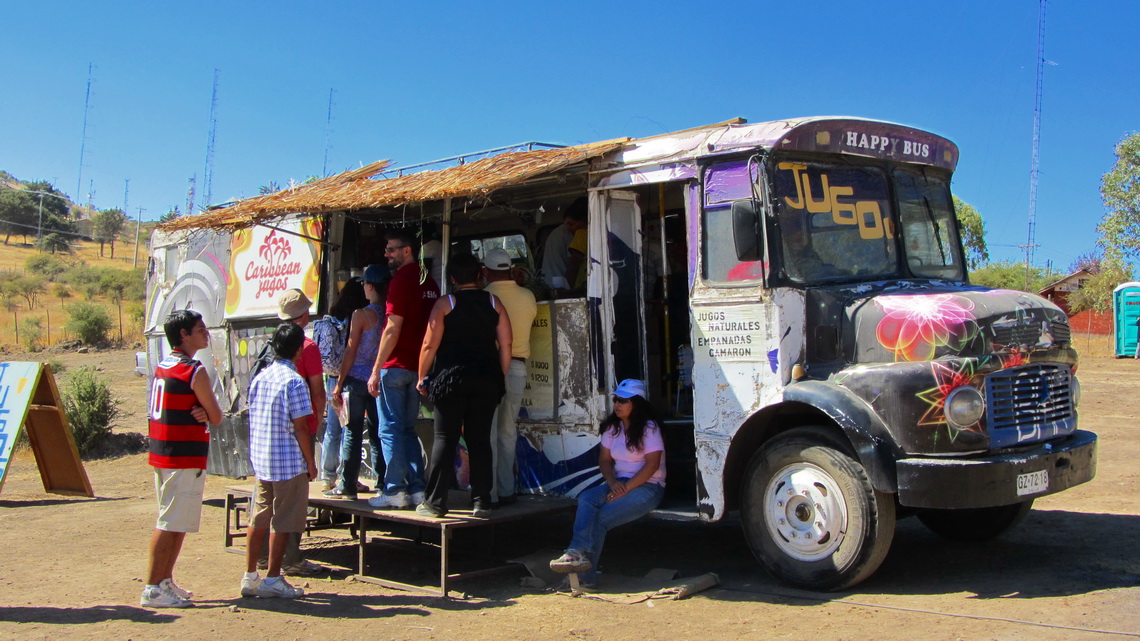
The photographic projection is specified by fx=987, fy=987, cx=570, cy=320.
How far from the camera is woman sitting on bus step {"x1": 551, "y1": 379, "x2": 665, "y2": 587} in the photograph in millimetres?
6422

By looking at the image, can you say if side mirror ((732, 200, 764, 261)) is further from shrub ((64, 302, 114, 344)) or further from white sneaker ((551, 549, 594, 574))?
shrub ((64, 302, 114, 344))

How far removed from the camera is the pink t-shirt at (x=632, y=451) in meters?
6.52

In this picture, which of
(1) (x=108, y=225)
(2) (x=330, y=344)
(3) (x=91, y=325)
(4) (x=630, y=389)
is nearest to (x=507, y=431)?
(4) (x=630, y=389)

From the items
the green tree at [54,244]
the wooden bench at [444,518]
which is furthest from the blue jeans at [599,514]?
the green tree at [54,244]

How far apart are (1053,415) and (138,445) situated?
1286cm

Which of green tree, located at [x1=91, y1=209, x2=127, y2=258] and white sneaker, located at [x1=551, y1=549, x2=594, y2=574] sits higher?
green tree, located at [x1=91, y1=209, x2=127, y2=258]

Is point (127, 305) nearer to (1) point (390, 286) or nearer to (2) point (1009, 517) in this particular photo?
(1) point (390, 286)

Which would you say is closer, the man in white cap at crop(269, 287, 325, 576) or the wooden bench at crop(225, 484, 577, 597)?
the wooden bench at crop(225, 484, 577, 597)

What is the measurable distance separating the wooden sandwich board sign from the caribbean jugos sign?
2.38 meters

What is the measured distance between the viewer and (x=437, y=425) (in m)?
6.68

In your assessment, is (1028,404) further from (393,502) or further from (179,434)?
(179,434)

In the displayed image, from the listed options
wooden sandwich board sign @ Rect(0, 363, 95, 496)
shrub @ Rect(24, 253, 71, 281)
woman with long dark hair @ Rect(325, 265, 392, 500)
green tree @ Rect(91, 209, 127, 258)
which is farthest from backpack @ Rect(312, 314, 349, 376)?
green tree @ Rect(91, 209, 127, 258)

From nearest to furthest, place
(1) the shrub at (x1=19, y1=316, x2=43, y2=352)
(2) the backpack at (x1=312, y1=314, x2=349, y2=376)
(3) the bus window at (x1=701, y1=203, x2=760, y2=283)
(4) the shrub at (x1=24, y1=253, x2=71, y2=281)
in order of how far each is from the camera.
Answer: (3) the bus window at (x1=701, y1=203, x2=760, y2=283) → (2) the backpack at (x1=312, y1=314, x2=349, y2=376) → (1) the shrub at (x1=19, y1=316, x2=43, y2=352) → (4) the shrub at (x1=24, y1=253, x2=71, y2=281)

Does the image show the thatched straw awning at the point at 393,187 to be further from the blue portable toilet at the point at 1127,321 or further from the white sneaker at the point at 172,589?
the blue portable toilet at the point at 1127,321
